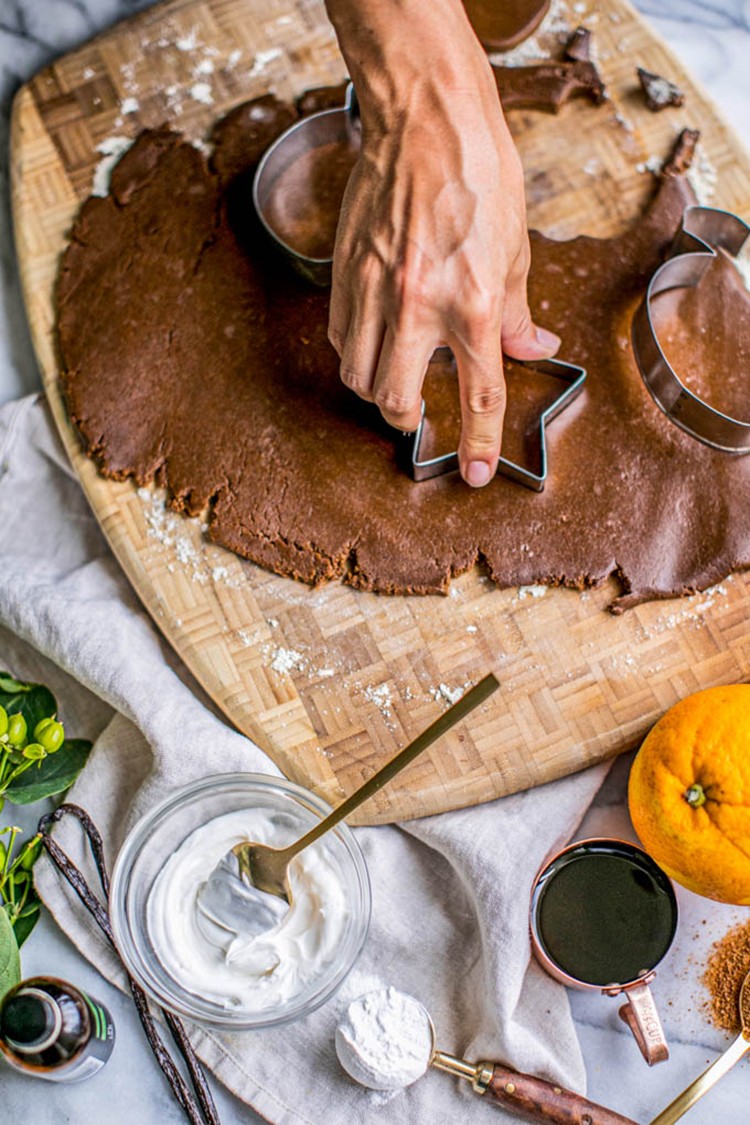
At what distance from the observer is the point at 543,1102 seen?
150cm

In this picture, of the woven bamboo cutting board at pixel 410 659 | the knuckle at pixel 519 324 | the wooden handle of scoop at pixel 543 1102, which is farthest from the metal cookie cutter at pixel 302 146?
the wooden handle of scoop at pixel 543 1102

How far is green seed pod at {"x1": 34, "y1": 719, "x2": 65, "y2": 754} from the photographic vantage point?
157 cm

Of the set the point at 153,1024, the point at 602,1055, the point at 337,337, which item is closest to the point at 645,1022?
the point at 602,1055

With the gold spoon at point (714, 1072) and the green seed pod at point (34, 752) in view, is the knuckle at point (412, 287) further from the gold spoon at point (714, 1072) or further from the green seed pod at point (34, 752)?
the gold spoon at point (714, 1072)

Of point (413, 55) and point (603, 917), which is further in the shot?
point (603, 917)

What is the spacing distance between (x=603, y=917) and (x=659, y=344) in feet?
2.84

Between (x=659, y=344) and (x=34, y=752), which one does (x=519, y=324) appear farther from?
(x=34, y=752)

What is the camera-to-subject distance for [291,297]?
173 cm

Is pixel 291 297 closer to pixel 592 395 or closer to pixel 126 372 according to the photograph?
pixel 126 372

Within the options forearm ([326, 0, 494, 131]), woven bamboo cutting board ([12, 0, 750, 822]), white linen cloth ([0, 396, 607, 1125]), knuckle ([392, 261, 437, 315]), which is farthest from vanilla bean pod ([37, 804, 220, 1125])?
forearm ([326, 0, 494, 131])

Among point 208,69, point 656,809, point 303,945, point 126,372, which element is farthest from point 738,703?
point 208,69

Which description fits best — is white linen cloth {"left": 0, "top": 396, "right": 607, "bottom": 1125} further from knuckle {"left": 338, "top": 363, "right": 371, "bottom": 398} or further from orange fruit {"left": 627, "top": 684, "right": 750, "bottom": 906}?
knuckle {"left": 338, "top": 363, "right": 371, "bottom": 398}

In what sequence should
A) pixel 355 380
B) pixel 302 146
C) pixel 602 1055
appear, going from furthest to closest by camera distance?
pixel 302 146
pixel 602 1055
pixel 355 380

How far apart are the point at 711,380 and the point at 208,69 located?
0.99 m
